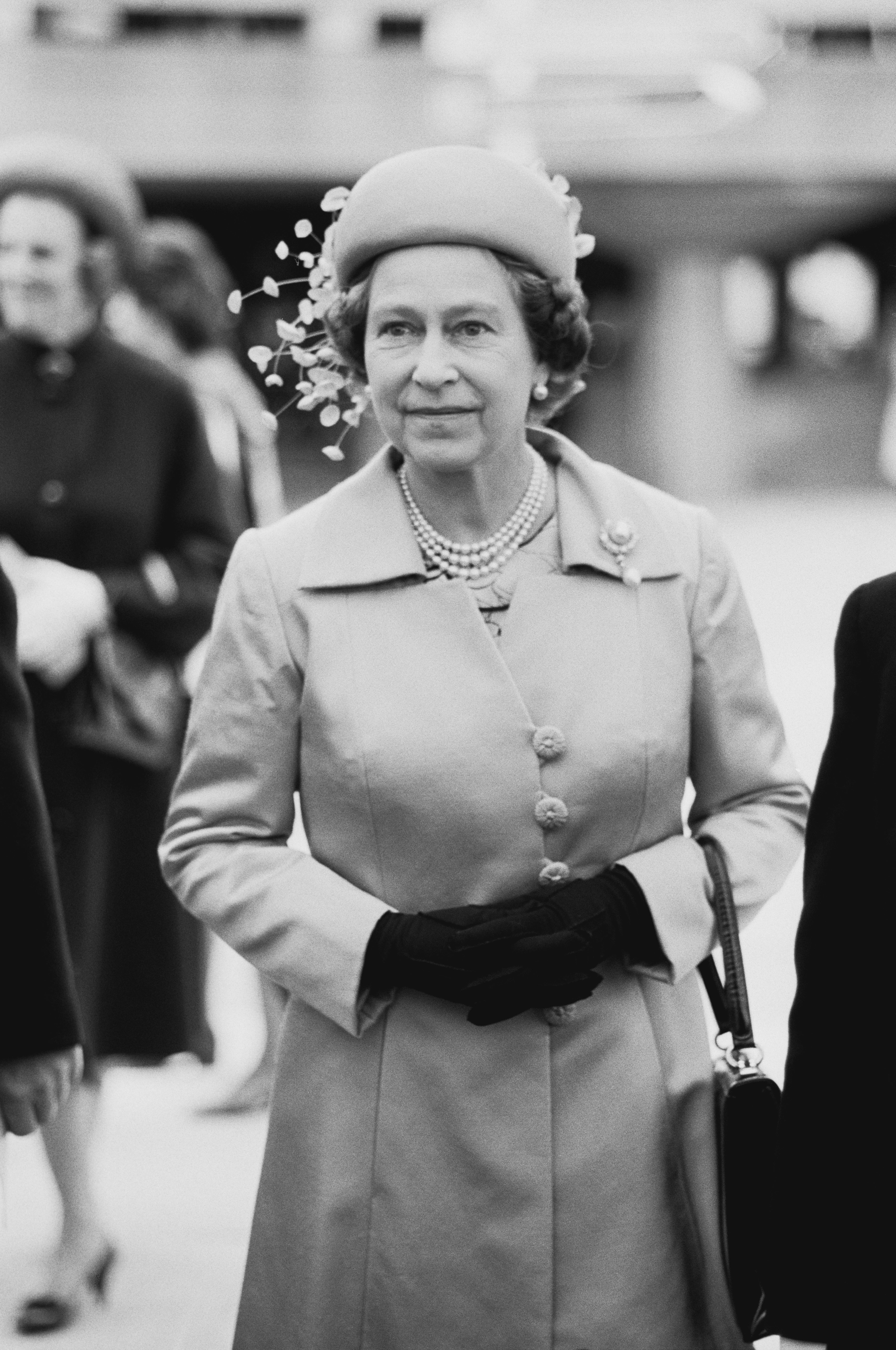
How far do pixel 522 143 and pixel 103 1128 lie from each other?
566 inches

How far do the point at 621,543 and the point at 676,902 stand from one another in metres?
0.50

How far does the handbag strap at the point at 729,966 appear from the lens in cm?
271

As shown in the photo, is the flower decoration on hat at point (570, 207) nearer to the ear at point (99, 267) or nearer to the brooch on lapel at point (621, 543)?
the brooch on lapel at point (621, 543)

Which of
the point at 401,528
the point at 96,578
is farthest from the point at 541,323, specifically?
the point at 96,578

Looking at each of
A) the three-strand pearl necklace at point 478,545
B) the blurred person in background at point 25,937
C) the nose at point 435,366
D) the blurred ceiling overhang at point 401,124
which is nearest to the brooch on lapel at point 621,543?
the three-strand pearl necklace at point 478,545

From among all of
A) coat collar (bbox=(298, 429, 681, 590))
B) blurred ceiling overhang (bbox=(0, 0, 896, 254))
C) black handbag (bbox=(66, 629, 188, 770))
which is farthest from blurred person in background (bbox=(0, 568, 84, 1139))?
blurred ceiling overhang (bbox=(0, 0, 896, 254))

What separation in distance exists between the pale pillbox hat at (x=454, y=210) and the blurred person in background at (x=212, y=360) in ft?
7.77

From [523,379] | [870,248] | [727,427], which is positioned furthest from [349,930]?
[870,248]

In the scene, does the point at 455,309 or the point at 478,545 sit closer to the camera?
the point at 455,309

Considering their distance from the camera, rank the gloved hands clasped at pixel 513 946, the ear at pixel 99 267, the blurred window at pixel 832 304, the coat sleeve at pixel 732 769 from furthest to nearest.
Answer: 1. the blurred window at pixel 832 304
2. the ear at pixel 99 267
3. the coat sleeve at pixel 732 769
4. the gloved hands clasped at pixel 513 946

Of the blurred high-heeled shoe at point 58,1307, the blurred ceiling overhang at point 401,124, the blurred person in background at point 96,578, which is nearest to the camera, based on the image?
the blurred high-heeled shoe at point 58,1307

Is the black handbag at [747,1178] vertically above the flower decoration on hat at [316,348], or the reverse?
the flower decoration on hat at [316,348]

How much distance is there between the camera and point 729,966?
107 inches

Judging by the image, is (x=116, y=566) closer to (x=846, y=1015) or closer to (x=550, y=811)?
(x=550, y=811)
